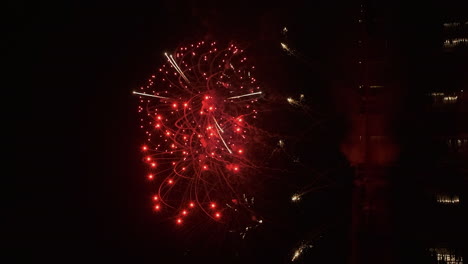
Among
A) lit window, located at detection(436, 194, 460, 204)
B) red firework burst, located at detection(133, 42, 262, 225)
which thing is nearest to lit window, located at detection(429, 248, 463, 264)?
lit window, located at detection(436, 194, 460, 204)

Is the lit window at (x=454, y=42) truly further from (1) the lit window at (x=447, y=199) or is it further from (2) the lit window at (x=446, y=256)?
(2) the lit window at (x=446, y=256)

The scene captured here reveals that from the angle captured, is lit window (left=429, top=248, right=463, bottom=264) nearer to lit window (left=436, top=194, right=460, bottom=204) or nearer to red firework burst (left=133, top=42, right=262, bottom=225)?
lit window (left=436, top=194, right=460, bottom=204)

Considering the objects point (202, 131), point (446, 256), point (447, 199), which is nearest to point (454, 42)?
point (447, 199)

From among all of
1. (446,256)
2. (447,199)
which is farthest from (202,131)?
(446,256)

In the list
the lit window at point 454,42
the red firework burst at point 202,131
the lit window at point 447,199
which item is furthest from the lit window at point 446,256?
the lit window at point 454,42

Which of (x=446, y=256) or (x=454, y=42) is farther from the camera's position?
(x=454, y=42)

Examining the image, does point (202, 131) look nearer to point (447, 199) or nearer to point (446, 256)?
point (447, 199)

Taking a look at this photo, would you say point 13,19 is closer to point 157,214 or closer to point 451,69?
point 157,214

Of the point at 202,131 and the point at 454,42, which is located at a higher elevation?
the point at 454,42

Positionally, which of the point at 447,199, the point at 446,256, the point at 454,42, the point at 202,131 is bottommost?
the point at 446,256

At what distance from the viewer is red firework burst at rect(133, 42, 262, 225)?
4293 mm

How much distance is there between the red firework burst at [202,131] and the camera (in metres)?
4.29

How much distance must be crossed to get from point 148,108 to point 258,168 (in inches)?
64.3

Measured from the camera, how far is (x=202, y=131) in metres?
4.22
